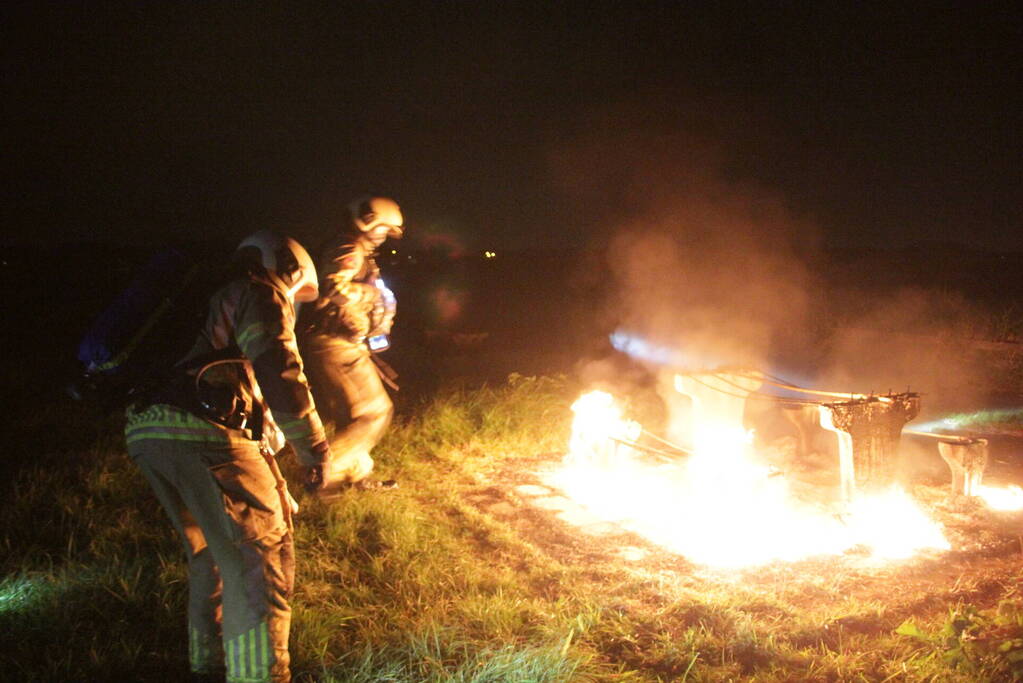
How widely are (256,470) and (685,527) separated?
3514 mm

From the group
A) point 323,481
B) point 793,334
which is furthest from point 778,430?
point 323,481

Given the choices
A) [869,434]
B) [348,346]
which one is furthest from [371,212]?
[869,434]

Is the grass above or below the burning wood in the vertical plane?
below

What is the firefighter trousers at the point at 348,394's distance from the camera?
5.50 metres

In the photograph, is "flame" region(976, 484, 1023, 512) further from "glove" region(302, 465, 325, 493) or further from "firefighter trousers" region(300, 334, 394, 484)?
"glove" region(302, 465, 325, 493)

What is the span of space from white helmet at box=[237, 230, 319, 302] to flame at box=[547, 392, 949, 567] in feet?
10.4

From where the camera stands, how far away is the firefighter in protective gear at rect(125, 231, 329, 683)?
2.70 metres

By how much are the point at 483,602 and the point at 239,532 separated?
1.68 metres

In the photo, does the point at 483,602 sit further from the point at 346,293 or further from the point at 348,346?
the point at 346,293

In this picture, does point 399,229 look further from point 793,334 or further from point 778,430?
point 793,334

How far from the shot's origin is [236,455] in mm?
2754

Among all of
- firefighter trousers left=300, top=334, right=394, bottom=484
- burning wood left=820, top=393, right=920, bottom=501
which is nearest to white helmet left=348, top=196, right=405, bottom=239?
firefighter trousers left=300, top=334, right=394, bottom=484

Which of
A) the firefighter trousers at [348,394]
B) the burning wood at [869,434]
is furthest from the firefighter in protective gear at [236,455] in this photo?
the burning wood at [869,434]

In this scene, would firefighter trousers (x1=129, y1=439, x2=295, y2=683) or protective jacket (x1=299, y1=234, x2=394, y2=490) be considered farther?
protective jacket (x1=299, y1=234, x2=394, y2=490)
